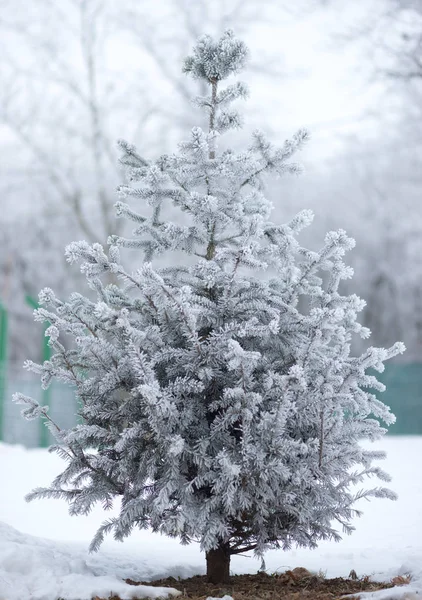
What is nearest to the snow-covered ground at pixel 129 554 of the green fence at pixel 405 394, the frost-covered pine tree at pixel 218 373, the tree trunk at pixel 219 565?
the frost-covered pine tree at pixel 218 373

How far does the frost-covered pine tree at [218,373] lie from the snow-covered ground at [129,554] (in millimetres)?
343

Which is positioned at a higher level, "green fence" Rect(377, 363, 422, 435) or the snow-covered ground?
"green fence" Rect(377, 363, 422, 435)

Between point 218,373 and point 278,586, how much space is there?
4.12 feet

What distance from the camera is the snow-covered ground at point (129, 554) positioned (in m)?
3.47

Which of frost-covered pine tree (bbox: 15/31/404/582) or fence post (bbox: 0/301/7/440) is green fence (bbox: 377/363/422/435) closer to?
fence post (bbox: 0/301/7/440)

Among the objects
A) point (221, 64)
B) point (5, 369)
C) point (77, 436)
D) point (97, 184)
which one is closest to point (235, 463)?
point (77, 436)

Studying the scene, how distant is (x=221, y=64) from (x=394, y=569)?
10.2 feet

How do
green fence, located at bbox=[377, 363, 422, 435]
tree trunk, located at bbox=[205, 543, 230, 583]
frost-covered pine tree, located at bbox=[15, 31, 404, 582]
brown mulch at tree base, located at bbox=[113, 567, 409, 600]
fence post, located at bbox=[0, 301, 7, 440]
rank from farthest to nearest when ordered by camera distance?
green fence, located at bbox=[377, 363, 422, 435] < fence post, located at bbox=[0, 301, 7, 440] < tree trunk, located at bbox=[205, 543, 230, 583] < brown mulch at tree base, located at bbox=[113, 567, 409, 600] < frost-covered pine tree, located at bbox=[15, 31, 404, 582]

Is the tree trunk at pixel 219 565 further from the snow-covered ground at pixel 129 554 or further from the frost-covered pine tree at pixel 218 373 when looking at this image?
the snow-covered ground at pixel 129 554

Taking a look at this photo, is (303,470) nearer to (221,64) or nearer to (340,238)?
(340,238)

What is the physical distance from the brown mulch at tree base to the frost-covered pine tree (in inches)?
7.8

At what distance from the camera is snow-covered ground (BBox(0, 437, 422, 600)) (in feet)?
11.4

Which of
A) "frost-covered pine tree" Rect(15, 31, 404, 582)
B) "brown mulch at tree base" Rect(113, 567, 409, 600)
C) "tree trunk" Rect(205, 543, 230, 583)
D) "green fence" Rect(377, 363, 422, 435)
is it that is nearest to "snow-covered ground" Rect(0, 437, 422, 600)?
"brown mulch at tree base" Rect(113, 567, 409, 600)

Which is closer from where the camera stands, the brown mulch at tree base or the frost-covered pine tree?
the frost-covered pine tree
